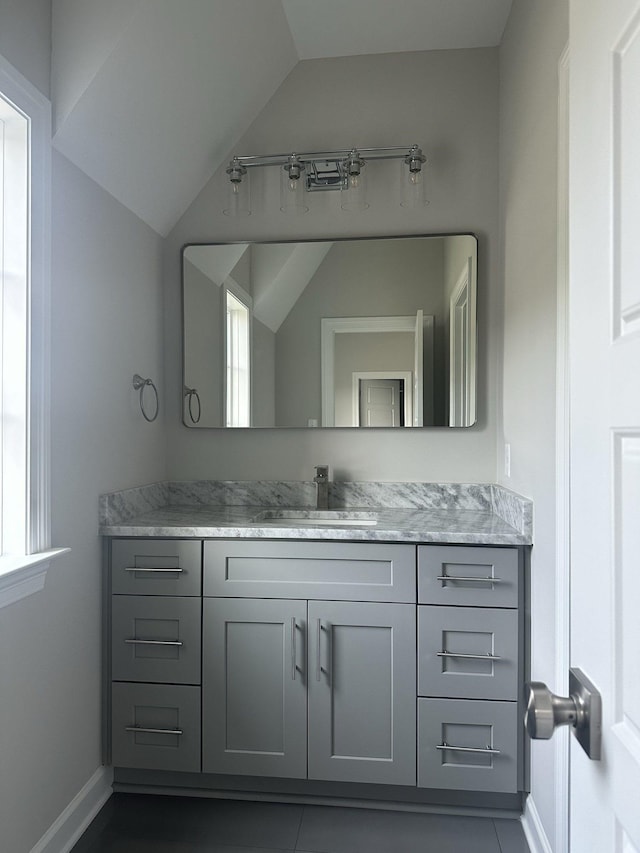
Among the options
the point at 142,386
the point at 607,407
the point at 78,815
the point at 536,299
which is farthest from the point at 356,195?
the point at 78,815

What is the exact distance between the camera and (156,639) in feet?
7.44

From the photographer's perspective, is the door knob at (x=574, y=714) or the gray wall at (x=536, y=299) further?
the gray wall at (x=536, y=299)

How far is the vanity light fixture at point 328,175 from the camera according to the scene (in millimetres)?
2643

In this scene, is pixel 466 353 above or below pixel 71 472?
above

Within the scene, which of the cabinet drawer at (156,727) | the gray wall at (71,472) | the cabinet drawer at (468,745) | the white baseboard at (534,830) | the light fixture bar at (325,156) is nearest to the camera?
the gray wall at (71,472)

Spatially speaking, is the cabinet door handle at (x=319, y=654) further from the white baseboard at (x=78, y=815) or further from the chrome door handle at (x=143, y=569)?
the white baseboard at (x=78, y=815)

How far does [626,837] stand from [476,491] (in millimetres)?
2122

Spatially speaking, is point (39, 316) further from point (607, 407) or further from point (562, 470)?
point (607, 407)

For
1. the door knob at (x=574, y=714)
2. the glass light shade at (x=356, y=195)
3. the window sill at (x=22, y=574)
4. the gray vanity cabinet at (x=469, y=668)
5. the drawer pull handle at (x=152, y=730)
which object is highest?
the glass light shade at (x=356, y=195)

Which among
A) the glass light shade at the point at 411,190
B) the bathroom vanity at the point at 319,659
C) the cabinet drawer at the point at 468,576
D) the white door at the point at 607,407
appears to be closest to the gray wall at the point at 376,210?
the glass light shade at the point at 411,190

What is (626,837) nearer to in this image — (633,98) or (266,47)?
(633,98)

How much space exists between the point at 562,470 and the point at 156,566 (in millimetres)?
1403

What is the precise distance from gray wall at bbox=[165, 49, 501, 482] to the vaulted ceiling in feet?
0.30

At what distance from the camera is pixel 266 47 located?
8.39 ft
